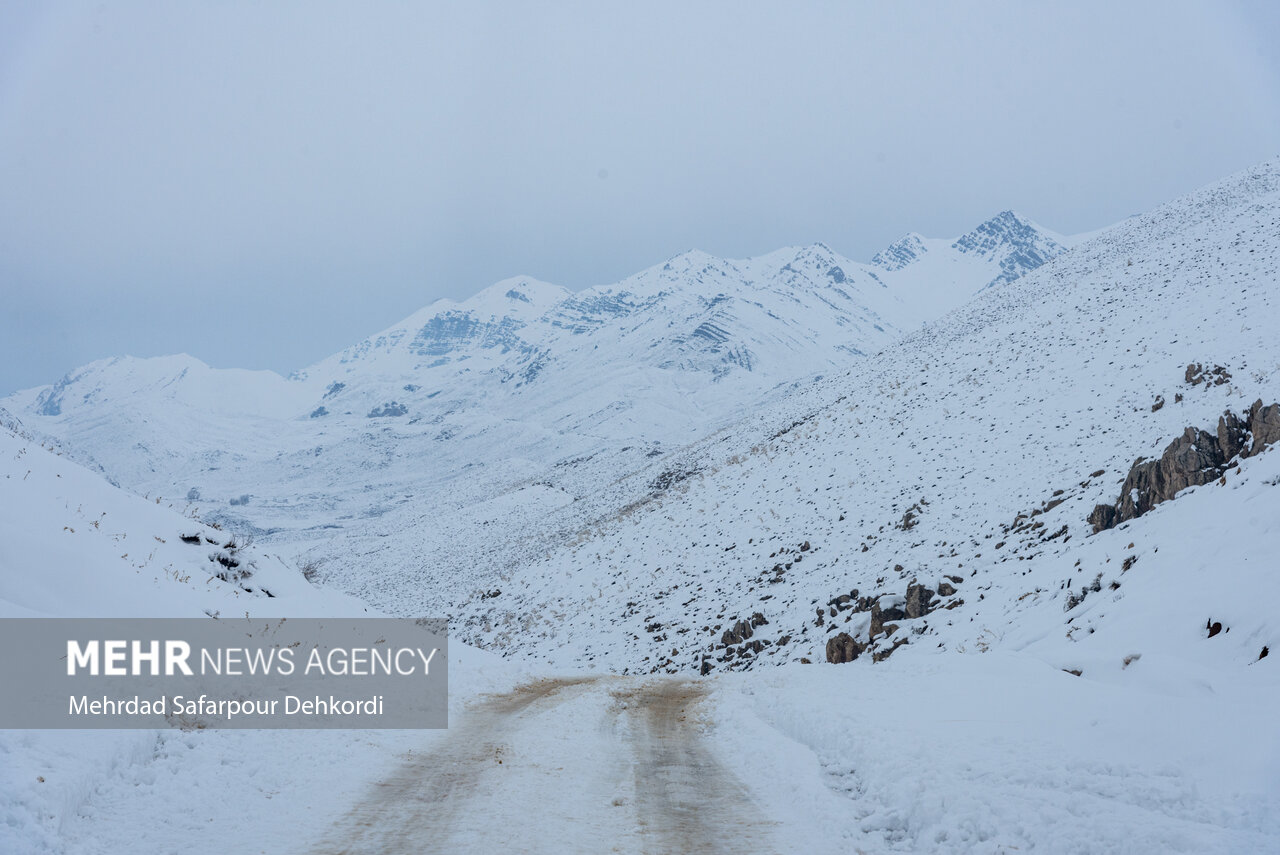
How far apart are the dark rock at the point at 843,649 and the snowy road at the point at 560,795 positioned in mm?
6170

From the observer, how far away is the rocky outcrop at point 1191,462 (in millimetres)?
14570

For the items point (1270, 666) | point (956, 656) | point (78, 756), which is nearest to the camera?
point (78, 756)

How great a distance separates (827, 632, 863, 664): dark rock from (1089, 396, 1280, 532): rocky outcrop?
242 inches

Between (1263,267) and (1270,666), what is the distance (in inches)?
1276

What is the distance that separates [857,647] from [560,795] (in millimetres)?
11599

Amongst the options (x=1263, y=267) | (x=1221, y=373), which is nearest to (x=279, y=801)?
(x=1221, y=373)

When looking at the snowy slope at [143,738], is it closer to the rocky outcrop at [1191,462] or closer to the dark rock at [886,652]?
the dark rock at [886,652]

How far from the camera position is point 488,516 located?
7425cm

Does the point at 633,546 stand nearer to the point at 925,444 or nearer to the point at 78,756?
the point at 925,444

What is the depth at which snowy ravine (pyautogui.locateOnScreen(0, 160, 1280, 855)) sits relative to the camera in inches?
258

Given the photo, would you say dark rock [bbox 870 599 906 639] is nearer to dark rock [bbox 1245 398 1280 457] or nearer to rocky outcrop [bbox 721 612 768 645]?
rocky outcrop [bbox 721 612 768 645]

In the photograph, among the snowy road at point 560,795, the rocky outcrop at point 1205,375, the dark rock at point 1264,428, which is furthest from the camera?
the rocky outcrop at point 1205,375

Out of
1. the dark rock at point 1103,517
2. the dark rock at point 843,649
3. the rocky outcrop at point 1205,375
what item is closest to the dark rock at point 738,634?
the dark rock at point 843,649

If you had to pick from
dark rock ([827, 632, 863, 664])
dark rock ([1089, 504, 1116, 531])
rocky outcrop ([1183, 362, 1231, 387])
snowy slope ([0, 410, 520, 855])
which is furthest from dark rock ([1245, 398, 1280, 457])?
snowy slope ([0, 410, 520, 855])
